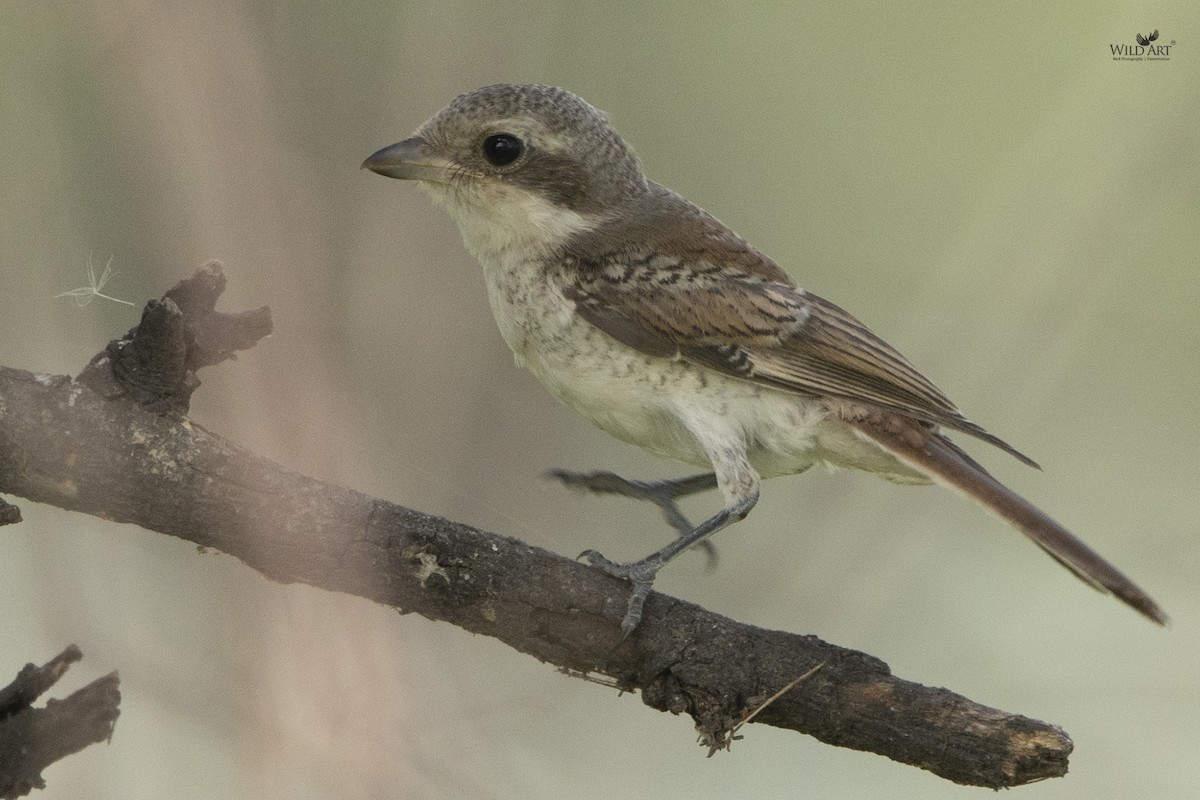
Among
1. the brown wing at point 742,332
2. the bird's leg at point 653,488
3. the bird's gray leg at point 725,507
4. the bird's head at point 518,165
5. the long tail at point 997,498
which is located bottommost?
the bird's leg at point 653,488

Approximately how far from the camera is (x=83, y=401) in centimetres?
242

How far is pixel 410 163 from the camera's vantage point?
125 inches

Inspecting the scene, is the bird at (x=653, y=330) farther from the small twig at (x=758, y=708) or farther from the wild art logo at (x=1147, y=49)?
the wild art logo at (x=1147, y=49)

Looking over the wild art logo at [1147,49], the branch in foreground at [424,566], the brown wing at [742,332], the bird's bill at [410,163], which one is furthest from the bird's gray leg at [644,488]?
the wild art logo at [1147,49]

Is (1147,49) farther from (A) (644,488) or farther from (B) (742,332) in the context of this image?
(A) (644,488)

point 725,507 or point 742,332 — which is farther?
point 742,332

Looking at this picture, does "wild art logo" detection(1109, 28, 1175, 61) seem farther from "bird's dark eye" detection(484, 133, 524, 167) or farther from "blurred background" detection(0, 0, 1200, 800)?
"bird's dark eye" detection(484, 133, 524, 167)

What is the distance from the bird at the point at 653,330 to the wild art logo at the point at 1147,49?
1211 mm

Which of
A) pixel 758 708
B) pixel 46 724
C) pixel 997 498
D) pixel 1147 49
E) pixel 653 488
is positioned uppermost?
pixel 1147 49

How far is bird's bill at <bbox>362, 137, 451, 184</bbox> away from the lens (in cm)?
312

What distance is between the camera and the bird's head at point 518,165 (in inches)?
129

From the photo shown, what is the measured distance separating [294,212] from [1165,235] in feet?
10.2

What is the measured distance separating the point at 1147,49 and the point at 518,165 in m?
1.90

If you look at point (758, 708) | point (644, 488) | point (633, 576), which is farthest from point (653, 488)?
point (758, 708)
